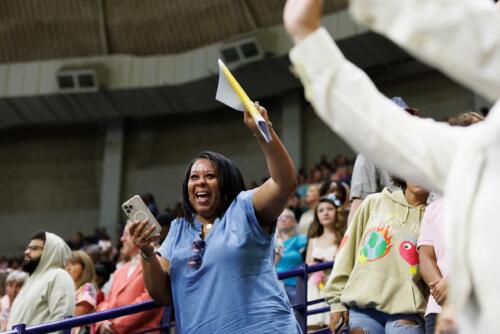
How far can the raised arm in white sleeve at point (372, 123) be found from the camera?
1259 millimetres

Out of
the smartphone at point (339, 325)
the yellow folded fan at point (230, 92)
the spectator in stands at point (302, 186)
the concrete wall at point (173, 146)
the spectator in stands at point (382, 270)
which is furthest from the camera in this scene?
the concrete wall at point (173, 146)

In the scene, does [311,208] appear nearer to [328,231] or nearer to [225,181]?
[328,231]

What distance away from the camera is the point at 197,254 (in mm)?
2656

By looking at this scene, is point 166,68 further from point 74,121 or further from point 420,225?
point 420,225

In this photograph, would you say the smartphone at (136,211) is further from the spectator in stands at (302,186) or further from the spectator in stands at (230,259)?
the spectator in stands at (302,186)

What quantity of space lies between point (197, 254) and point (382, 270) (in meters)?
0.83

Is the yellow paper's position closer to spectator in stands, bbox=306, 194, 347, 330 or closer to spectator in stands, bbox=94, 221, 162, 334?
spectator in stands, bbox=94, 221, 162, 334

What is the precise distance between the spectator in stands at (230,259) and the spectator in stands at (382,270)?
57cm

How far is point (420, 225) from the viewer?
3.16 m

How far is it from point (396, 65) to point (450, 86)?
1.00 meters

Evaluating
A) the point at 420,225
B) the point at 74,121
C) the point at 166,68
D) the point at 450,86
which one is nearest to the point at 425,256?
the point at 420,225

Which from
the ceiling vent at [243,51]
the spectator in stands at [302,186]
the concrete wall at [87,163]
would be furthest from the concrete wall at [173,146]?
the spectator in stands at [302,186]

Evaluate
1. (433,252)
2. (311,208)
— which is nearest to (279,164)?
(433,252)

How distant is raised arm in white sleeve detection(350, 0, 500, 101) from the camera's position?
46.3 inches
